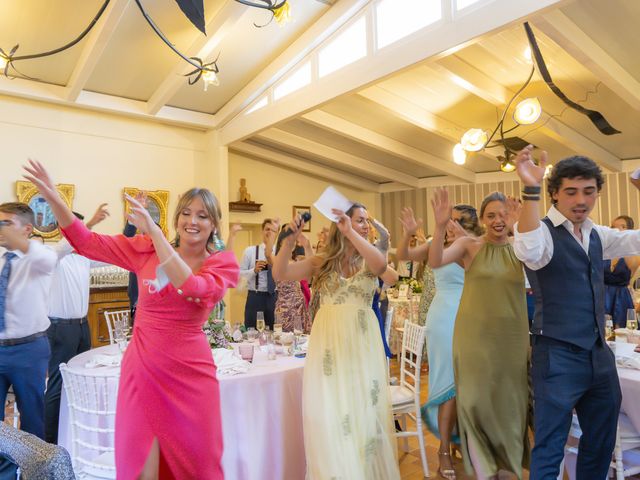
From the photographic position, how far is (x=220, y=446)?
180 cm

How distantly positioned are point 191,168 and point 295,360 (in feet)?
19.8

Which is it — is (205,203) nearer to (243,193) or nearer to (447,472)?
(447,472)

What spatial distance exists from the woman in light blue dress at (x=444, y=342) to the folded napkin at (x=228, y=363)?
3.73ft

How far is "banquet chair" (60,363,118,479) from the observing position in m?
2.21

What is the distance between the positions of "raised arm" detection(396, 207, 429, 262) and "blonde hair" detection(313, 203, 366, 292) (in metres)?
0.28

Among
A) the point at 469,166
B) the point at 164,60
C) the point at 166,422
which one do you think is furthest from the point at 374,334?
the point at 469,166

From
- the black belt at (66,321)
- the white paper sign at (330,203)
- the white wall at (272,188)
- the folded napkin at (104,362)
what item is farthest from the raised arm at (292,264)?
the white wall at (272,188)

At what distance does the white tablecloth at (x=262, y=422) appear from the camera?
2.38 m

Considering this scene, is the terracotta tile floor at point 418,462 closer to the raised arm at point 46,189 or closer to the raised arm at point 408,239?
the raised arm at point 408,239

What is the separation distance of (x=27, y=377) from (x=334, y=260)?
197 cm

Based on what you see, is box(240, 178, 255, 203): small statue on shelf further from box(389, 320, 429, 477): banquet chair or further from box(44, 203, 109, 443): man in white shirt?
box(389, 320, 429, 477): banquet chair

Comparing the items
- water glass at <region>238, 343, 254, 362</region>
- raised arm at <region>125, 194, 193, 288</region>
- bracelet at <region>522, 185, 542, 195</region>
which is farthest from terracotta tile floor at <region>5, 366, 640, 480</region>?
raised arm at <region>125, 194, 193, 288</region>

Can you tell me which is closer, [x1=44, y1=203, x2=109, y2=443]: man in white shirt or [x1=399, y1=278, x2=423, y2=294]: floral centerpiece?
[x1=44, y1=203, x2=109, y2=443]: man in white shirt

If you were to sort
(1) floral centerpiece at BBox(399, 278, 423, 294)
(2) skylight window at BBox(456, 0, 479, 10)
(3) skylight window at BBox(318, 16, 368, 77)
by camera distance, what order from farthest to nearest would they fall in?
(1) floral centerpiece at BBox(399, 278, 423, 294)
(3) skylight window at BBox(318, 16, 368, 77)
(2) skylight window at BBox(456, 0, 479, 10)
